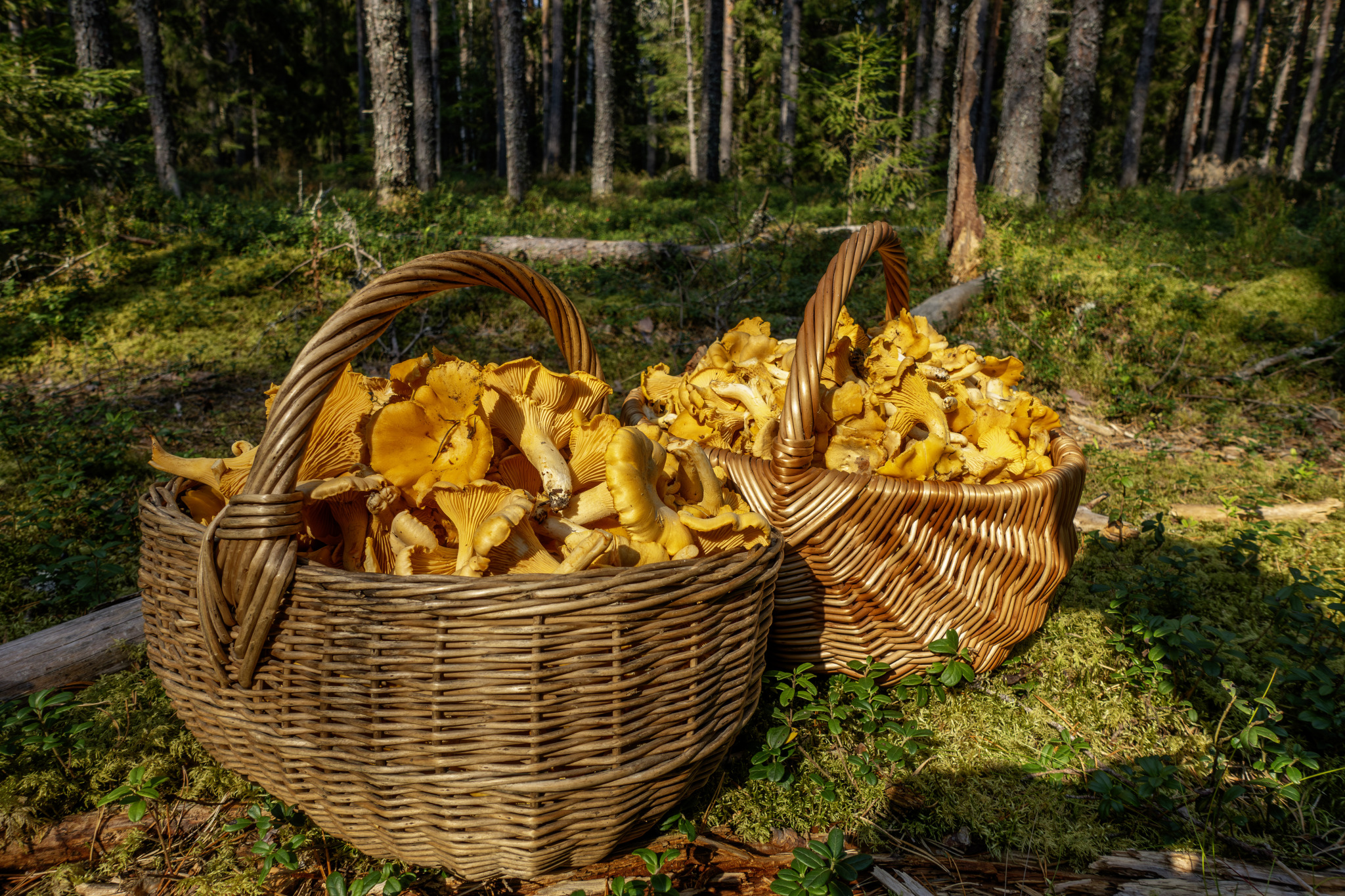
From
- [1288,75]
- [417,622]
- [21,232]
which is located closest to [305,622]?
[417,622]

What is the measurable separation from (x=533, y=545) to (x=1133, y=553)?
9.22 feet

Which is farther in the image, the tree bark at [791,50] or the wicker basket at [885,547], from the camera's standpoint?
the tree bark at [791,50]

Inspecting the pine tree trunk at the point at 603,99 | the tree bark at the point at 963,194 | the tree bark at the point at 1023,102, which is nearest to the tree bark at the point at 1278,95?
the tree bark at the point at 1023,102

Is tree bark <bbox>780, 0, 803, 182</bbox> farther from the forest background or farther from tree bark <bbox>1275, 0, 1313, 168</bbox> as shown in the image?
tree bark <bbox>1275, 0, 1313, 168</bbox>

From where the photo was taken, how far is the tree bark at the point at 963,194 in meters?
6.37


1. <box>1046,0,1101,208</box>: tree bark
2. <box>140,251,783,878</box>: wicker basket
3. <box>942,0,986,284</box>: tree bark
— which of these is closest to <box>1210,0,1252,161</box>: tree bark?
<box>1046,0,1101,208</box>: tree bark

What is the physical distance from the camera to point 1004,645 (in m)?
2.09

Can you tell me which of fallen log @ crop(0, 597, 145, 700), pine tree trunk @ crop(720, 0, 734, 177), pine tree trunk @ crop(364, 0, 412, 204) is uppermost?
pine tree trunk @ crop(720, 0, 734, 177)

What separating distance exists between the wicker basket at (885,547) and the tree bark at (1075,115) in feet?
26.5

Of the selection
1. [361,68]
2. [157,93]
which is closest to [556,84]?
[361,68]

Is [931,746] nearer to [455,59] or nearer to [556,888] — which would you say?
[556,888]

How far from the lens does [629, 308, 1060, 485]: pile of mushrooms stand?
2.11 meters

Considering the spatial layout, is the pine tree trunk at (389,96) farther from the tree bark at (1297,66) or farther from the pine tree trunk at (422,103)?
the tree bark at (1297,66)

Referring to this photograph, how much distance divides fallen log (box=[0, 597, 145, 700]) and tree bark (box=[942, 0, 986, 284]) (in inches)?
282
